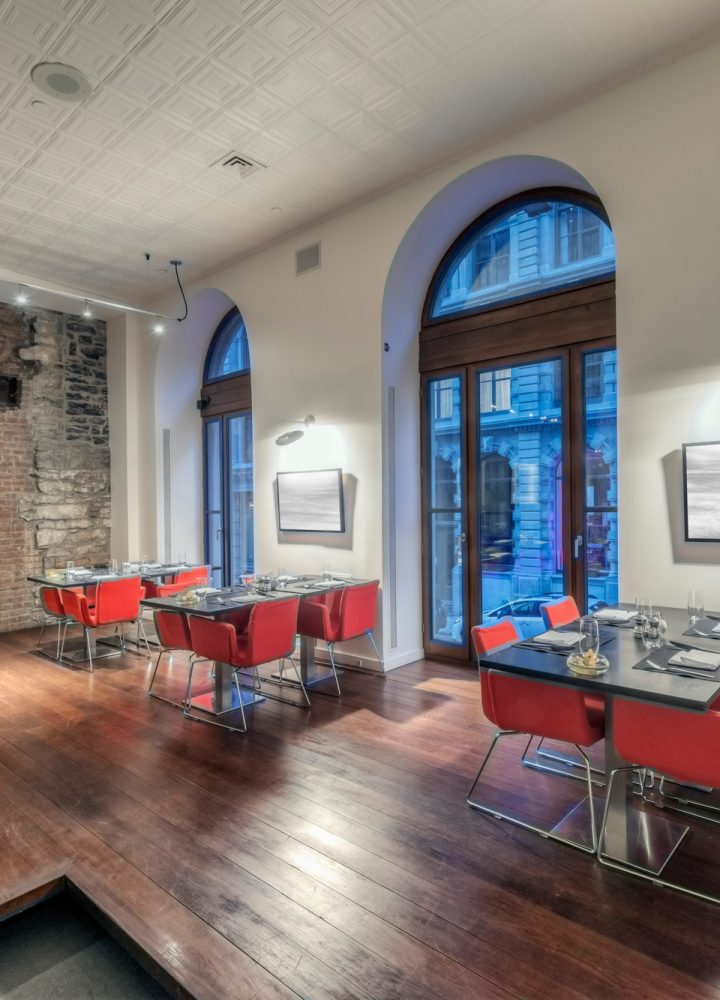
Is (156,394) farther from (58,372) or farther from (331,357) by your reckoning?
(331,357)

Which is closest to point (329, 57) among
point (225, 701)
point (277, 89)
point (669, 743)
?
point (277, 89)

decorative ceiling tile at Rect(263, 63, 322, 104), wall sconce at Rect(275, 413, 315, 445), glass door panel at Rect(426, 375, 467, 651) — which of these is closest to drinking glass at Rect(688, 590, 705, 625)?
glass door panel at Rect(426, 375, 467, 651)

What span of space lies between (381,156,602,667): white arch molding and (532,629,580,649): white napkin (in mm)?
2237

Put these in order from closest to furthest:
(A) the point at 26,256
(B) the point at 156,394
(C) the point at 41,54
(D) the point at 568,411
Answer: (C) the point at 41,54, (D) the point at 568,411, (A) the point at 26,256, (B) the point at 156,394

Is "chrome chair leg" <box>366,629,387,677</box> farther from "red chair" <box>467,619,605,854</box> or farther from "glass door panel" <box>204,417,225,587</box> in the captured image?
"glass door panel" <box>204,417,225,587</box>

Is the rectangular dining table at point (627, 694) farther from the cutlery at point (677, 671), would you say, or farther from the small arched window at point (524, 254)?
the small arched window at point (524, 254)

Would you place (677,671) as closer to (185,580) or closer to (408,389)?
(408,389)

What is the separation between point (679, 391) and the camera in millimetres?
3592

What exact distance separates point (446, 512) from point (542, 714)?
2.89m

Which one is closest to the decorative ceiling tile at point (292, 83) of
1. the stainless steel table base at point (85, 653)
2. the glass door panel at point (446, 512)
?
the glass door panel at point (446, 512)

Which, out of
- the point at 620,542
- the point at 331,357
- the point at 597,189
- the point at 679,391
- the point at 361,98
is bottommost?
the point at 620,542

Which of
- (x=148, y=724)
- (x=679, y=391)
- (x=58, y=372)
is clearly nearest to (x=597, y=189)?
(x=679, y=391)

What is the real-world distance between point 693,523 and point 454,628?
2395 mm

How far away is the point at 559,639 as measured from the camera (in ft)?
9.60
